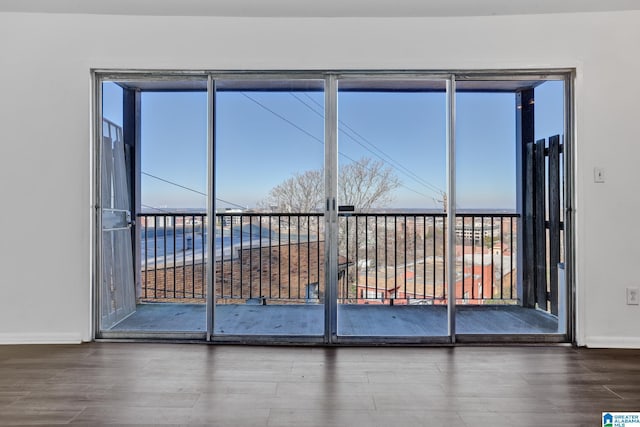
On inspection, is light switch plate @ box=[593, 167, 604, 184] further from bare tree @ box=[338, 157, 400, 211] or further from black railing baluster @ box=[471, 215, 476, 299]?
bare tree @ box=[338, 157, 400, 211]

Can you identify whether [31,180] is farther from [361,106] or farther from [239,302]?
[361,106]

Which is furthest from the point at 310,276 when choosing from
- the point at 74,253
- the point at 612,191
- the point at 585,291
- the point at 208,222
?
the point at 612,191

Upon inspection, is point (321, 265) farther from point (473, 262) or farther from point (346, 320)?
point (473, 262)

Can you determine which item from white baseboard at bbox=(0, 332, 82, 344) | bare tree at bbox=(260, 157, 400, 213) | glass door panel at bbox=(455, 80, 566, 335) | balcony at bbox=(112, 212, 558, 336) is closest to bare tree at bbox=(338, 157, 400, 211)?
bare tree at bbox=(260, 157, 400, 213)

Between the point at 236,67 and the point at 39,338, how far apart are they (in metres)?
2.72

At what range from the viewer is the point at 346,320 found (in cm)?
367

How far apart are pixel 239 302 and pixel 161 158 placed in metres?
1.86

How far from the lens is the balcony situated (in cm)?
419

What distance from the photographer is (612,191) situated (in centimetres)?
303

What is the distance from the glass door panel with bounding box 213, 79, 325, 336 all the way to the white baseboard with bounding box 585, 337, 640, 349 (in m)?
2.19

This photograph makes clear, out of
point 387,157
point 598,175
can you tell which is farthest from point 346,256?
point 598,175

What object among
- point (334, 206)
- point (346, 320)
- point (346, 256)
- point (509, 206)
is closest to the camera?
point (334, 206)
